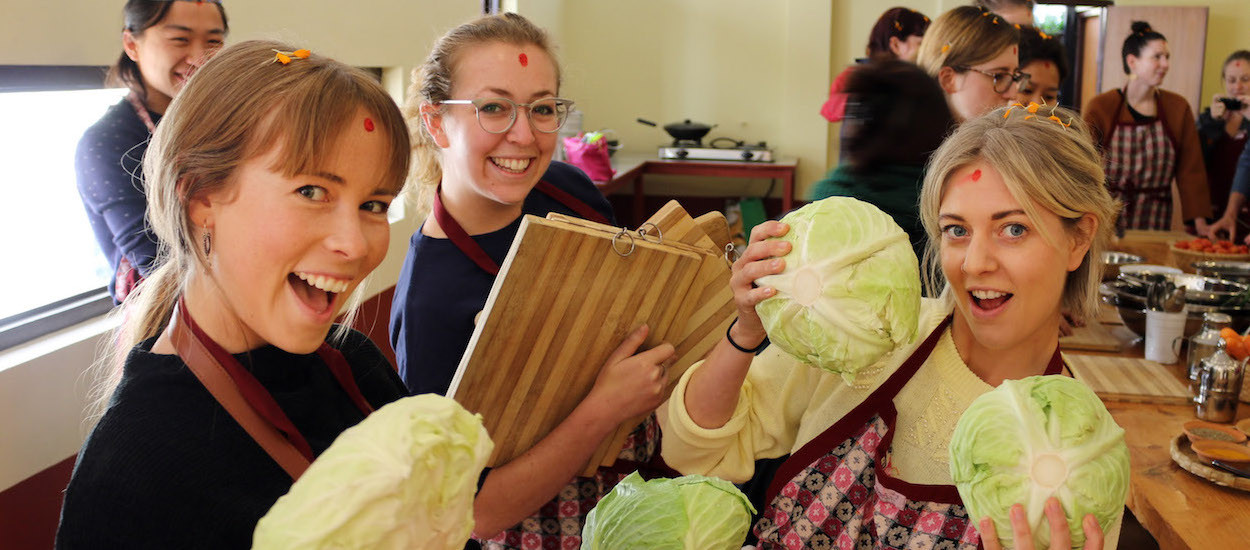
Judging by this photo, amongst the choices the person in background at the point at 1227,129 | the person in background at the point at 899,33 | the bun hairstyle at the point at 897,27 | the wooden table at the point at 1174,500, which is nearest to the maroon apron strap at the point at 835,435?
the wooden table at the point at 1174,500

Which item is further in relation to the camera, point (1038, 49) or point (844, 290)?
point (1038, 49)

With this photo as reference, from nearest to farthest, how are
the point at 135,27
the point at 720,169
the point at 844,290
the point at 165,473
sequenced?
the point at 165,473 < the point at 844,290 < the point at 135,27 < the point at 720,169

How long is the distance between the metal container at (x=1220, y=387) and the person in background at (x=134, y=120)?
2967 mm

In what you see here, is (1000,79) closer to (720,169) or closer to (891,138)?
(891,138)

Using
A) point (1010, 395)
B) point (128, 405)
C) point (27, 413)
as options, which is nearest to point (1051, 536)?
point (1010, 395)

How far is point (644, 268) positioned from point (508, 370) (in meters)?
0.28

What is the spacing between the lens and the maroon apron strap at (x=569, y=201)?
2379 mm

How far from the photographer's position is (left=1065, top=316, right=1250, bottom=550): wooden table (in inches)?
80.3

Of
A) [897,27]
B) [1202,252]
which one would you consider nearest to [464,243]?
[897,27]

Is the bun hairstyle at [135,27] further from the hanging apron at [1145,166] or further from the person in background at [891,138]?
the hanging apron at [1145,166]

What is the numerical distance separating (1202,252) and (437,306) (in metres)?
3.77

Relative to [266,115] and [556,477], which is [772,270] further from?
[266,115]

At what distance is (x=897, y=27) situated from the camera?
489 centimetres

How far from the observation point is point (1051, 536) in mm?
1115
